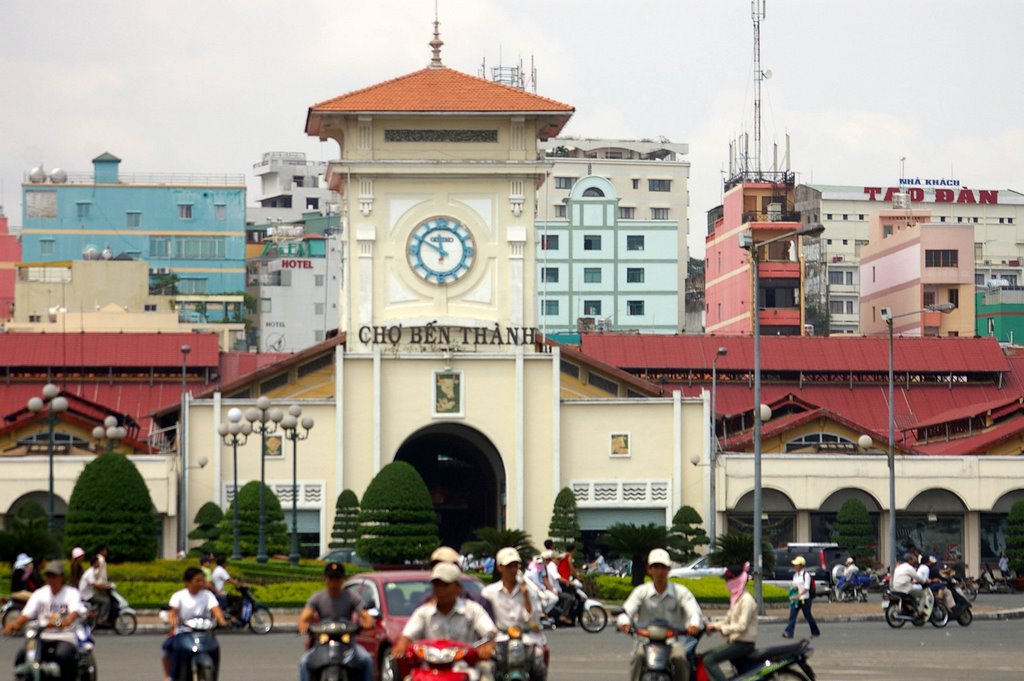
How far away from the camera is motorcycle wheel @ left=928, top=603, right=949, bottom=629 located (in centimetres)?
4169

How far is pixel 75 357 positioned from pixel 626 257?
51.9m

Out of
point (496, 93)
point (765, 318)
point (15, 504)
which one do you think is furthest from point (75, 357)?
point (765, 318)

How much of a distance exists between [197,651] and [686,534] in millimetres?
44038

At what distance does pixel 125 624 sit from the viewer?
3962cm

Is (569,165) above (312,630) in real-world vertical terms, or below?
above

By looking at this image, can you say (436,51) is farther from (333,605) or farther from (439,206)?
(333,605)

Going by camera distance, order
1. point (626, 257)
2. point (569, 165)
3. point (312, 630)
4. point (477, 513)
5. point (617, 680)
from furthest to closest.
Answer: point (569, 165)
point (626, 257)
point (477, 513)
point (617, 680)
point (312, 630)

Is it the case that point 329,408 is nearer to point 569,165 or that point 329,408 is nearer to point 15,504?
point 15,504

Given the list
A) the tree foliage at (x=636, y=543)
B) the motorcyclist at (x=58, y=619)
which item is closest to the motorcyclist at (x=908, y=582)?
the tree foliage at (x=636, y=543)

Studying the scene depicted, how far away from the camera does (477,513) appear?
74625 millimetres

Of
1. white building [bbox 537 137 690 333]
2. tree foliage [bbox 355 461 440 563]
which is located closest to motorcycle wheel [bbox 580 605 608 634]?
tree foliage [bbox 355 461 440 563]

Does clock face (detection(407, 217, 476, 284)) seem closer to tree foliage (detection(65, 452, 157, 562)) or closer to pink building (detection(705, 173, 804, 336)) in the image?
tree foliage (detection(65, 452, 157, 562))

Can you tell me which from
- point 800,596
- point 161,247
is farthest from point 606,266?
point 800,596

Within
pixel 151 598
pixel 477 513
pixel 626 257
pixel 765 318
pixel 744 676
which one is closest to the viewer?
pixel 744 676
